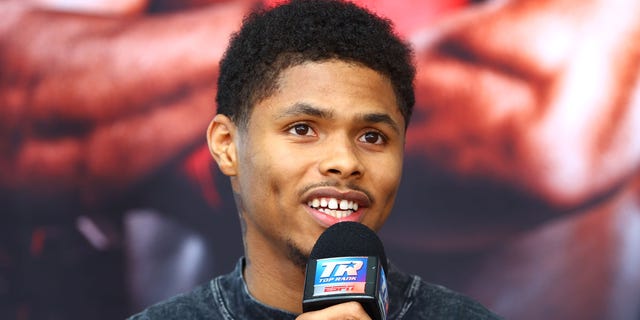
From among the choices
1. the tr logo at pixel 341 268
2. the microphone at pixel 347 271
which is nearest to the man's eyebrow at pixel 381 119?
the microphone at pixel 347 271

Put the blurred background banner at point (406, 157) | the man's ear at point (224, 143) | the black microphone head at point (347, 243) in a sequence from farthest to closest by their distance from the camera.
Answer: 1. the blurred background banner at point (406, 157)
2. the man's ear at point (224, 143)
3. the black microphone head at point (347, 243)

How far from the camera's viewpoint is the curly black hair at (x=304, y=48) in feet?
6.45

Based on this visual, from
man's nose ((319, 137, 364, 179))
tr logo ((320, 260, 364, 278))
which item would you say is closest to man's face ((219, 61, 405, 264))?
man's nose ((319, 137, 364, 179))

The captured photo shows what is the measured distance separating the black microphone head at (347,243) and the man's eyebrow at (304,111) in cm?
25

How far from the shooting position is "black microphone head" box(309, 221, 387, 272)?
1.65 meters

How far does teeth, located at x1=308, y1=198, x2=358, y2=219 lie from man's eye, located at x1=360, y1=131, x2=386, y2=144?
14 cm

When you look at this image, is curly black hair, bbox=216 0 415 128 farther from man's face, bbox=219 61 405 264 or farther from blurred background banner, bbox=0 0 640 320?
blurred background banner, bbox=0 0 640 320

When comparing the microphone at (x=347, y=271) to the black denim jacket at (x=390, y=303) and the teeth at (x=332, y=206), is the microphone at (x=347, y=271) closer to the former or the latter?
the teeth at (x=332, y=206)

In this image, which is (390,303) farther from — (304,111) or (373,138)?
(304,111)

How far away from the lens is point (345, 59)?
195cm

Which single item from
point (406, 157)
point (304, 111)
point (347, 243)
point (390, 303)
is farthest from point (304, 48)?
point (406, 157)

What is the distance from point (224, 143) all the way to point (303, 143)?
284 millimetres

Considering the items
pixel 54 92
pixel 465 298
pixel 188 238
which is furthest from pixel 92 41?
pixel 465 298

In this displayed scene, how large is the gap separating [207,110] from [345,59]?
1.18m
